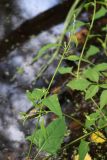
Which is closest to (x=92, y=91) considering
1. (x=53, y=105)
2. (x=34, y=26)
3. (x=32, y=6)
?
(x=53, y=105)

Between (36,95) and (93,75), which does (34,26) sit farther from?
(36,95)

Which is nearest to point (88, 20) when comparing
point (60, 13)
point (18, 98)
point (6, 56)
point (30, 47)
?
point (60, 13)

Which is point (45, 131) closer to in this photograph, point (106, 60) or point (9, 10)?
point (106, 60)

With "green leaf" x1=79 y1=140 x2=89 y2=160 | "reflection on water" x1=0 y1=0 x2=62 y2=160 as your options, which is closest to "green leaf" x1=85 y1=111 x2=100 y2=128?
"green leaf" x1=79 y1=140 x2=89 y2=160

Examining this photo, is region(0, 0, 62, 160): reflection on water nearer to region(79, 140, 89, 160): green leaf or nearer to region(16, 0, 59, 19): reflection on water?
region(16, 0, 59, 19): reflection on water

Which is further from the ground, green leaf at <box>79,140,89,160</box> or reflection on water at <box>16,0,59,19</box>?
reflection on water at <box>16,0,59,19</box>
